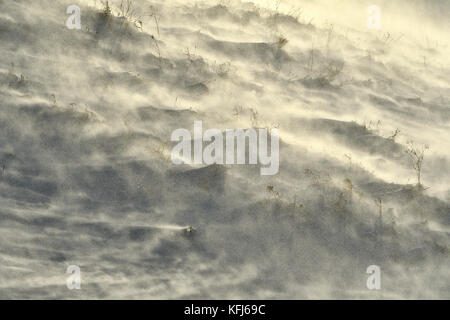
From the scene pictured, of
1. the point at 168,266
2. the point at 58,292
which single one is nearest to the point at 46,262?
the point at 58,292

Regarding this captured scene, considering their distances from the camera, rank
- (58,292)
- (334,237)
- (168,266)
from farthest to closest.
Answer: (334,237), (168,266), (58,292)

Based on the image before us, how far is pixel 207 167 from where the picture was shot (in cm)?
457

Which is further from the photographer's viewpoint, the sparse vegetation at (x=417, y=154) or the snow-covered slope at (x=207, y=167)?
the sparse vegetation at (x=417, y=154)

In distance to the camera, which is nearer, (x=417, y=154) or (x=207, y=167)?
(x=207, y=167)

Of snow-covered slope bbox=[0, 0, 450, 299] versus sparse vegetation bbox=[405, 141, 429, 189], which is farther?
sparse vegetation bbox=[405, 141, 429, 189]

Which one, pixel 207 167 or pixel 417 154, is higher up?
pixel 417 154

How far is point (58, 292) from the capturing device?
12.3 ft

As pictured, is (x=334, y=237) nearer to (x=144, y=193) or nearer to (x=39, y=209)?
(x=144, y=193)

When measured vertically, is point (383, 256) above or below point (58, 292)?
above

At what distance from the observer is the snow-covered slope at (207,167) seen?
4020mm

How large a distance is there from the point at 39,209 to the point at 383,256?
7.71 ft

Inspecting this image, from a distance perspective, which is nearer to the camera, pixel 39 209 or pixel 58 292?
pixel 58 292

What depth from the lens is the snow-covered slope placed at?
13.2ft
